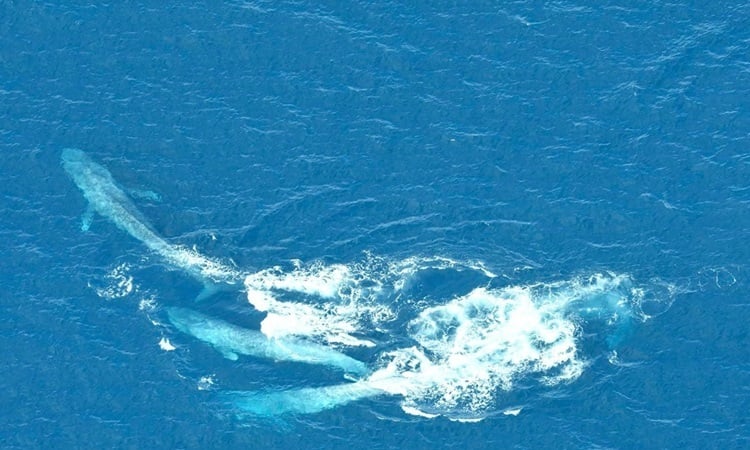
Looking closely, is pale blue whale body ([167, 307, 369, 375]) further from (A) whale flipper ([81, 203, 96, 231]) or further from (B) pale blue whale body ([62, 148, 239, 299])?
(A) whale flipper ([81, 203, 96, 231])

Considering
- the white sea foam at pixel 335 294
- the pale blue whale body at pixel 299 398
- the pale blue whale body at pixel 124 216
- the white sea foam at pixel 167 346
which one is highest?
the white sea foam at pixel 335 294

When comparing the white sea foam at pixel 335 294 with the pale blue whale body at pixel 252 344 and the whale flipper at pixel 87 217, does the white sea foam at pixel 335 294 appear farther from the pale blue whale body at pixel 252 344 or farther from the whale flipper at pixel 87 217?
the whale flipper at pixel 87 217

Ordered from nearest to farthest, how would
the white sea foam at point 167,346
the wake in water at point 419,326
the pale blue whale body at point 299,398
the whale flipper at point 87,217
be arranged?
the pale blue whale body at point 299,398
the wake in water at point 419,326
the white sea foam at point 167,346
the whale flipper at point 87,217

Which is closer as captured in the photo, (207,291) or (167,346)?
(167,346)

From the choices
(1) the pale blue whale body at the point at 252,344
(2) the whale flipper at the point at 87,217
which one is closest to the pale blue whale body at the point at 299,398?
(1) the pale blue whale body at the point at 252,344

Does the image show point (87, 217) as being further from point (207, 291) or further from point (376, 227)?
point (376, 227)

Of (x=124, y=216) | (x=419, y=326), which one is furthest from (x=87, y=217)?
(x=419, y=326)
